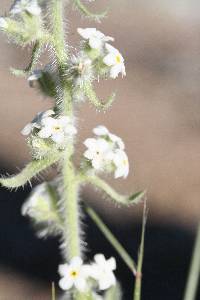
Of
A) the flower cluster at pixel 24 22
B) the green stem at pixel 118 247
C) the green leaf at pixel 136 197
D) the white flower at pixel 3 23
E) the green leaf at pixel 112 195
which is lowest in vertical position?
the green stem at pixel 118 247

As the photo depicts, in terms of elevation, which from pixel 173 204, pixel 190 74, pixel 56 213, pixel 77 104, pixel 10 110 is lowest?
pixel 56 213

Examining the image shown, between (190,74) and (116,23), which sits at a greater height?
(116,23)

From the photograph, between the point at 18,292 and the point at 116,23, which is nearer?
the point at 18,292

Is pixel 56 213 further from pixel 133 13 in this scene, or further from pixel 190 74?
pixel 133 13

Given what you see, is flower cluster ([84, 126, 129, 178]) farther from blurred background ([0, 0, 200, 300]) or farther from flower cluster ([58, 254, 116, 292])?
blurred background ([0, 0, 200, 300])

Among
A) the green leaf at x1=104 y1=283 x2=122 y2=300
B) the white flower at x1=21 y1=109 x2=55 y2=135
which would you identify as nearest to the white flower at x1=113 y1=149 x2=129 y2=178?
the white flower at x1=21 y1=109 x2=55 y2=135

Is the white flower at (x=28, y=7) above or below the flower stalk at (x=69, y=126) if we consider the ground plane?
above

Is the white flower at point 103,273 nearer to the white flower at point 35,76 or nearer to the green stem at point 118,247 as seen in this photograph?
the green stem at point 118,247

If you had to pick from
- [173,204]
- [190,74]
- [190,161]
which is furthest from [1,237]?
[190,74]

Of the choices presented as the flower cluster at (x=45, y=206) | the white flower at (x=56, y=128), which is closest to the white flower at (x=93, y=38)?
the white flower at (x=56, y=128)
